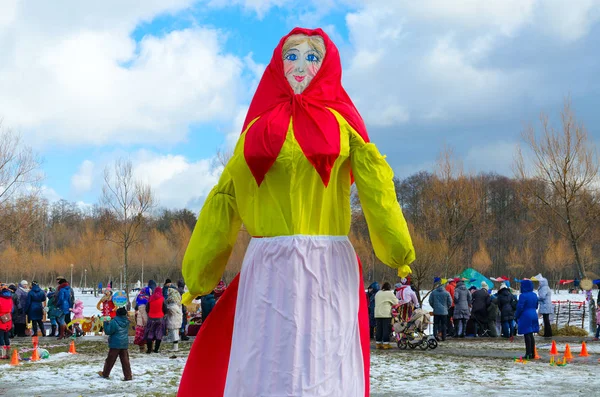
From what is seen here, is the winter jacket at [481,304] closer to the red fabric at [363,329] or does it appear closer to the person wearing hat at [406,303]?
the person wearing hat at [406,303]

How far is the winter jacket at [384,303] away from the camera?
49.1 ft

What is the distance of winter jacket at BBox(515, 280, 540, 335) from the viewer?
484 inches

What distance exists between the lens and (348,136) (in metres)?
3.87

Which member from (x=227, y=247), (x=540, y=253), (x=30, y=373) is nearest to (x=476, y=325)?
(x=30, y=373)

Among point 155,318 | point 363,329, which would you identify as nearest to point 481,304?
point 155,318

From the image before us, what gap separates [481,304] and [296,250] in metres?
15.5

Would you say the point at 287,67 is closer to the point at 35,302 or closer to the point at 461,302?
the point at 461,302

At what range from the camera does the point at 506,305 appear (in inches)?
680

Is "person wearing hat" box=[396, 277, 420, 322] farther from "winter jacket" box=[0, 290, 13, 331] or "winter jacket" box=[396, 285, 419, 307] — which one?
"winter jacket" box=[0, 290, 13, 331]

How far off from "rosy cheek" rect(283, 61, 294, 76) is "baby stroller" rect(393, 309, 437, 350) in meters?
11.4

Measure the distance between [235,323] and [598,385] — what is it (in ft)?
26.0

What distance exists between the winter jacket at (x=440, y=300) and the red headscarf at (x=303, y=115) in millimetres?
12950

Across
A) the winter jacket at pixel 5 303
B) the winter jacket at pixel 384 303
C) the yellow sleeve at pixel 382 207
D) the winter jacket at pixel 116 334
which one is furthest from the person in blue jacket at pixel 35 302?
the yellow sleeve at pixel 382 207

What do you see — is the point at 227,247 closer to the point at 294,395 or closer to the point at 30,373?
the point at 294,395
